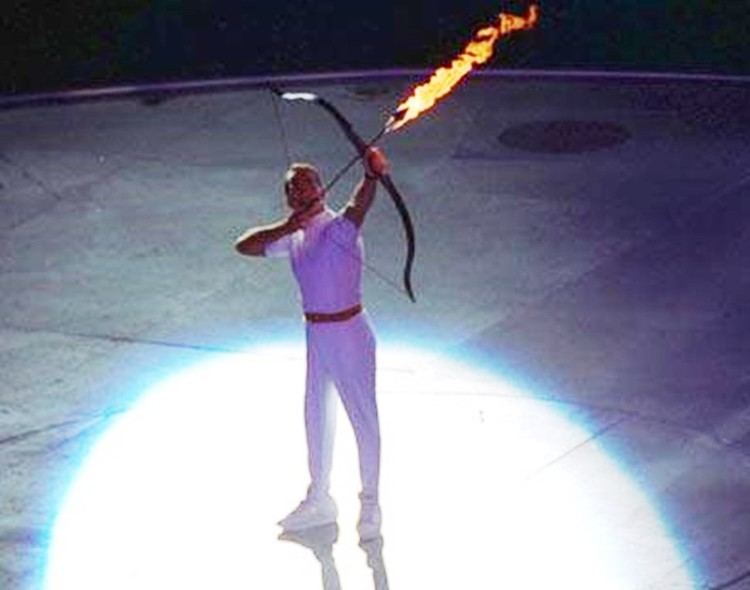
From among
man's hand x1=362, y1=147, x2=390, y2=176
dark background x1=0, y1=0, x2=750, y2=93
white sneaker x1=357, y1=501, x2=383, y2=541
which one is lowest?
white sneaker x1=357, y1=501, x2=383, y2=541

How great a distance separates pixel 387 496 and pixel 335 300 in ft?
5.29

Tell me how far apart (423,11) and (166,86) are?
422 centimetres

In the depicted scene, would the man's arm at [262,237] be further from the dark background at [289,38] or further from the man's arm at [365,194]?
the dark background at [289,38]

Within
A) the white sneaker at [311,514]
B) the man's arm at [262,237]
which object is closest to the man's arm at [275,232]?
the man's arm at [262,237]

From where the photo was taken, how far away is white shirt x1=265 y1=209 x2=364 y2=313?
27.0ft

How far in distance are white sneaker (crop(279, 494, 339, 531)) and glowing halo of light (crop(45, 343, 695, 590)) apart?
98 millimetres

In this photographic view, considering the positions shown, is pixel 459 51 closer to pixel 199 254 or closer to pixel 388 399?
pixel 199 254

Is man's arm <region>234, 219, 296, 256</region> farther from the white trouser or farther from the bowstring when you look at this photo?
the white trouser

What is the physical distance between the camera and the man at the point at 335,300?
8242mm

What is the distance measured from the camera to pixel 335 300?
8273 millimetres

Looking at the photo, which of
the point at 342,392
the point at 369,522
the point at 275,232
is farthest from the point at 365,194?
the point at 369,522

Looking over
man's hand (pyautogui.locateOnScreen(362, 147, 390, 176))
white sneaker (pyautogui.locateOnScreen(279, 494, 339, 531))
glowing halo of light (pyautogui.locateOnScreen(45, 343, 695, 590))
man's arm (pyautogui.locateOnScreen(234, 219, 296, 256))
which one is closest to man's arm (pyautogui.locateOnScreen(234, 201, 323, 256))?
man's arm (pyautogui.locateOnScreen(234, 219, 296, 256))

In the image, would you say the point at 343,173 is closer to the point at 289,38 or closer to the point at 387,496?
the point at 387,496

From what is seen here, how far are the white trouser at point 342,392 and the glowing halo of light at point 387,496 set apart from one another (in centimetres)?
43
